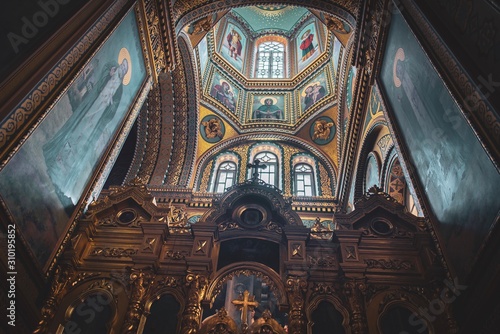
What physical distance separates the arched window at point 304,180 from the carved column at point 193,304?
10.6 metres

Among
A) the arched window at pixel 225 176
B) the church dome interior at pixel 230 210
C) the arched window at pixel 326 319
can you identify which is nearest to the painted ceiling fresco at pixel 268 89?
the arched window at pixel 225 176

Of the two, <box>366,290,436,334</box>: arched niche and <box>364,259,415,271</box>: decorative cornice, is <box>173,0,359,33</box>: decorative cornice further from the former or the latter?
<box>366,290,436,334</box>: arched niche

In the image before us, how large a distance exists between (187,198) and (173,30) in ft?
22.6

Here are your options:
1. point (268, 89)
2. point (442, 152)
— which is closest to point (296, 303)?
point (442, 152)

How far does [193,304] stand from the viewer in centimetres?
661

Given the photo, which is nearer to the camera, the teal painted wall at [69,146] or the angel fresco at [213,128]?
the teal painted wall at [69,146]

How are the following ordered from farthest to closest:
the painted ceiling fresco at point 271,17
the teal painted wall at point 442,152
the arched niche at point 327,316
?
the painted ceiling fresco at point 271,17, the arched niche at point 327,316, the teal painted wall at point 442,152

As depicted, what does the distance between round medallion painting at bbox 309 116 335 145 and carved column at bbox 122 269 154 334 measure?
13.4 m

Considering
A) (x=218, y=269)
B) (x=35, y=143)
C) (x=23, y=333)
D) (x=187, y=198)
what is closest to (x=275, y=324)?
(x=218, y=269)

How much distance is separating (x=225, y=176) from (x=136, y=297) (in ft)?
38.2

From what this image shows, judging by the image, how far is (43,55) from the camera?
20.7 feet

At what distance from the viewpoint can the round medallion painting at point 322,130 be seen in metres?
18.8

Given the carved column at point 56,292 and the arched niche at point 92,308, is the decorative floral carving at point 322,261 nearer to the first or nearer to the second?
the arched niche at point 92,308

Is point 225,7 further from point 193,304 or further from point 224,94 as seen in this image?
point 193,304
